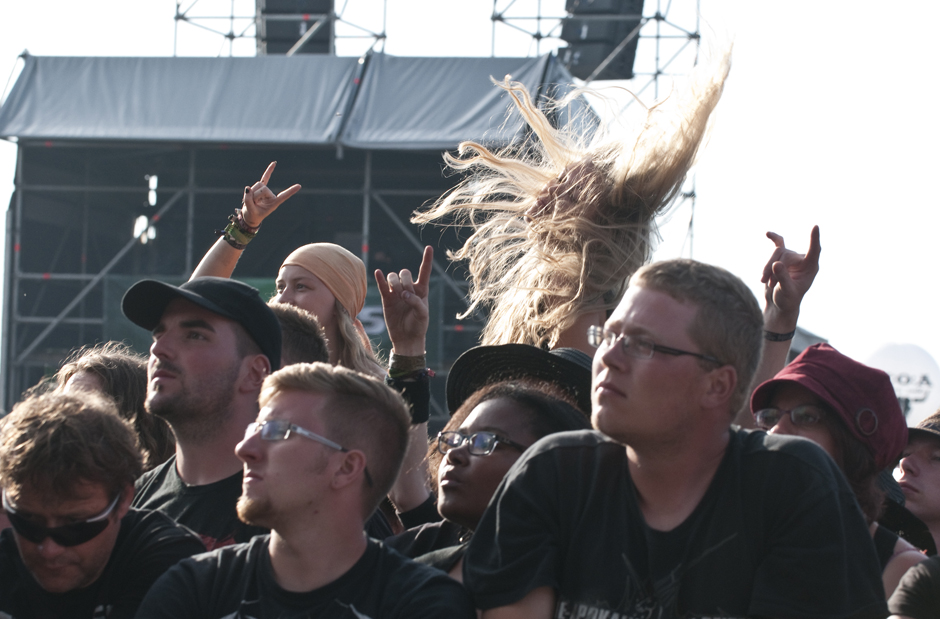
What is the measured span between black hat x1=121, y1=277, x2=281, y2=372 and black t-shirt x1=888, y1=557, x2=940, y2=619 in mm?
1682

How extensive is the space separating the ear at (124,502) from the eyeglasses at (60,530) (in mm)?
61

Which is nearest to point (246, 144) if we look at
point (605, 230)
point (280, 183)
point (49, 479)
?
point (280, 183)

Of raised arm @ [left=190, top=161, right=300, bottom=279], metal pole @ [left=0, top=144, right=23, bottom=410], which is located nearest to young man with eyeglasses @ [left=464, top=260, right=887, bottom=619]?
raised arm @ [left=190, top=161, right=300, bottom=279]

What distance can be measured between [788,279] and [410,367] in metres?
1.12

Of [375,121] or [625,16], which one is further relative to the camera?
[625,16]

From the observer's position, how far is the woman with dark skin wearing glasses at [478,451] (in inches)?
88.8

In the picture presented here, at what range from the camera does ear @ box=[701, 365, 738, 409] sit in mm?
1849

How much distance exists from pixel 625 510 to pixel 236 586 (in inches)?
31.2

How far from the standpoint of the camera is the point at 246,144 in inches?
468

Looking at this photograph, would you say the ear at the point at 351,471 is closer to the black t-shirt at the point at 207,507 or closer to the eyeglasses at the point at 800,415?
the black t-shirt at the point at 207,507

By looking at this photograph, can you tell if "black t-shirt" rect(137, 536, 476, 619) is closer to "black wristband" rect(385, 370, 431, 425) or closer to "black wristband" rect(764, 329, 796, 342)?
"black wristband" rect(385, 370, 431, 425)

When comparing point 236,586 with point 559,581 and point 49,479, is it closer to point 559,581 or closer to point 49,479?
point 49,479

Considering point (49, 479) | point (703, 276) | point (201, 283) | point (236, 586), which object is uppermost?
point (703, 276)

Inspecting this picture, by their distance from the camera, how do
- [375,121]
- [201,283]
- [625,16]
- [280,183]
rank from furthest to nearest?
1. [625,16]
2. [280,183]
3. [375,121]
4. [201,283]
